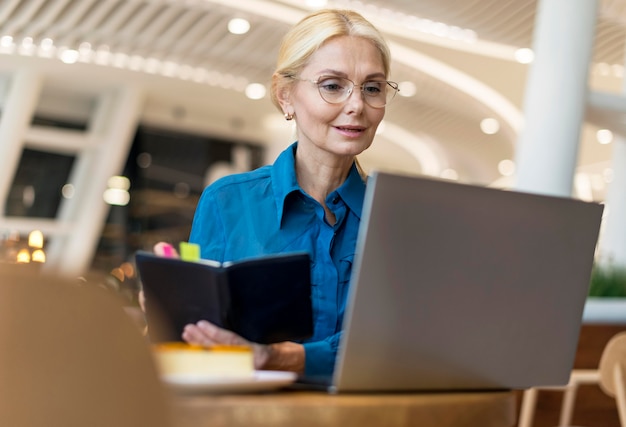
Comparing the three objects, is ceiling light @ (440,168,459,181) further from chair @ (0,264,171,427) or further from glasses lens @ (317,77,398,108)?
chair @ (0,264,171,427)

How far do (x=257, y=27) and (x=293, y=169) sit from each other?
34.0 ft

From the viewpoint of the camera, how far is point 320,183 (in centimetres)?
222

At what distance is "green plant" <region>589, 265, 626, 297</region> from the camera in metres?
7.00

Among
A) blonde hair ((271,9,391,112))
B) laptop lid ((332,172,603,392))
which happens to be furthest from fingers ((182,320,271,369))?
blonde hair ((271,9,391,112))

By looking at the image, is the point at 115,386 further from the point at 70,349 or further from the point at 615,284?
the point at 615,284

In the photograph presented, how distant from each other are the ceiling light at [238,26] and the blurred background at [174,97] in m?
0.01

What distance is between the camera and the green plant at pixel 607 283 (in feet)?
23.0

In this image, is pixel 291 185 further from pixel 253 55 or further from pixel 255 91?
pixel 255 91

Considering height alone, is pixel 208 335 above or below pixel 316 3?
below

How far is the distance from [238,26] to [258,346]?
36.0 feet

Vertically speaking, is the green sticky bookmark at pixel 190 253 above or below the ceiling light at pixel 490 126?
below

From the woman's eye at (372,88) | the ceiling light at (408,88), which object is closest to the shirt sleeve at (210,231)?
the woman's eye at (372,88)

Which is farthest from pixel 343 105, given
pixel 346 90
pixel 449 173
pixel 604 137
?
pixel 449 173

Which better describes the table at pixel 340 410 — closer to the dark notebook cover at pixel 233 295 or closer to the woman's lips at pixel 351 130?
the dark notebook cover at pixel 233 295
